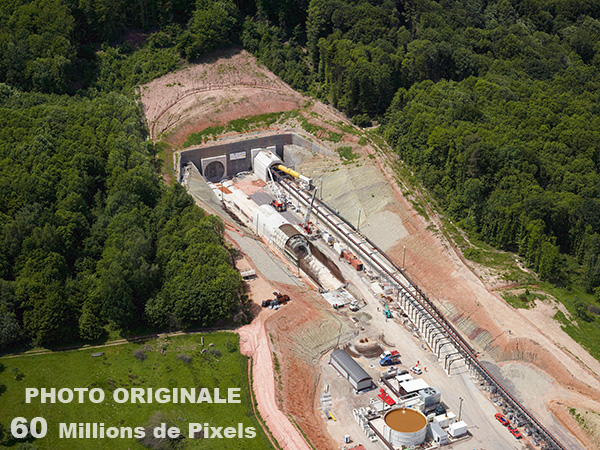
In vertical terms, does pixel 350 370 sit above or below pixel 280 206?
above

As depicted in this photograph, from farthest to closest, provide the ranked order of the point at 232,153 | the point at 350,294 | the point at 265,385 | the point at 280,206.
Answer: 1. the point at 232,153
2. the point at 280,206
3. the point at 350,294
4. the point at 265,385

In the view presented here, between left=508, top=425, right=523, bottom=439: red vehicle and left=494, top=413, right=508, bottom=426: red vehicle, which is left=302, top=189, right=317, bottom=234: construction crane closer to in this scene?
left=494, top=413, right=508, bottom=426: red vehicle

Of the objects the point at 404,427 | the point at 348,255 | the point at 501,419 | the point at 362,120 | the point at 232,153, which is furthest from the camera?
the point at 362,120

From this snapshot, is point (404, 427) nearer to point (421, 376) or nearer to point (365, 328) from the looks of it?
point (421, 376)

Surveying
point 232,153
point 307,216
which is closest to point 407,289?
point 307,216

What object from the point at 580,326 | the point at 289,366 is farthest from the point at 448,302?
the point at 289,366

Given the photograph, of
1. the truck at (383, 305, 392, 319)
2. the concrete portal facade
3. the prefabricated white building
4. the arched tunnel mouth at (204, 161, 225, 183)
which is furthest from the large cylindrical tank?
the arched tunnel mouth at (204, 161, 225, 183)
